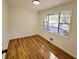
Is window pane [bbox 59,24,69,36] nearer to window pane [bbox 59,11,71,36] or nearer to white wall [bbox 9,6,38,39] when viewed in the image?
window pane [bbox 59,11,71,36]

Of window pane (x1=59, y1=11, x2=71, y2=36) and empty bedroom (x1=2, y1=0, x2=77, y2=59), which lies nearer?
empty bedroom (x1=2, y1=0, x2=77, y2=59)

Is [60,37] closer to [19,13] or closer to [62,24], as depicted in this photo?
[62,24]

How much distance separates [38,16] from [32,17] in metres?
0.62

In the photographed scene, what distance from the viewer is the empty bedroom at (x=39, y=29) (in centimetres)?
324

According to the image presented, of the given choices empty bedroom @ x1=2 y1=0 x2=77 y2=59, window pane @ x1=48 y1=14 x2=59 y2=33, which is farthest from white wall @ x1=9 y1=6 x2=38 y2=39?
window pane @ x1=48 y1=14 x2=59 y2=33

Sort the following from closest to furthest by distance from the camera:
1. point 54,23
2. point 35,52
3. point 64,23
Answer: point 35,52 → point 64,23 → point 54,23

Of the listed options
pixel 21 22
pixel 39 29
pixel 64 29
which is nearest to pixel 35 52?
pixel 64 29

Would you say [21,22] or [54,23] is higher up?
[21,22]

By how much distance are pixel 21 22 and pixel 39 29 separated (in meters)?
1.76

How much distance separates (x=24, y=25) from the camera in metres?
6.46

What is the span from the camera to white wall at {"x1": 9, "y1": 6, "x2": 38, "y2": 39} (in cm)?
569

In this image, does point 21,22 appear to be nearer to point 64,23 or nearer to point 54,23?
point 54,23

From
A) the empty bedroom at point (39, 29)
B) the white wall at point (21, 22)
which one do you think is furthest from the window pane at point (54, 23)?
the white wall at point (21, 22)

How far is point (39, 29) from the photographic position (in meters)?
7.21
